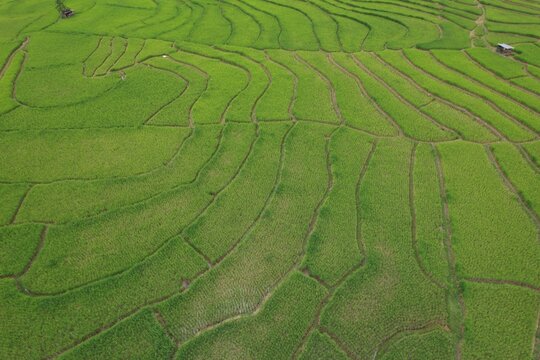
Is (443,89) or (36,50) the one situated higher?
(443,89)

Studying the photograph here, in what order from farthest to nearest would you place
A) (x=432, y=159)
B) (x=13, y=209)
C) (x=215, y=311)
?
1. (x=432, y=159)
2. (x=13, y=209)
3. (x=215, y=311)

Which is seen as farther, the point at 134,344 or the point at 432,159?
the point at 432,159

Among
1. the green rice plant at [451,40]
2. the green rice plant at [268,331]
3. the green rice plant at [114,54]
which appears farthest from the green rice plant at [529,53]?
the green rice plant at [114,54]

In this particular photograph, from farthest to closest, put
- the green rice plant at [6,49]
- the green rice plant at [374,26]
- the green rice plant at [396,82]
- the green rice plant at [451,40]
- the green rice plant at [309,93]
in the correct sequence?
the green rice plant at [374,26] → the green rice plant at [451,40] → the green rice plant at [6,49] → the green rice plant at [396,82] → the green rice plant at [309,93]

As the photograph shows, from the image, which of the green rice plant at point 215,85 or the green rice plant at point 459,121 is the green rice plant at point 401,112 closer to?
the green rice plant at point 459,121

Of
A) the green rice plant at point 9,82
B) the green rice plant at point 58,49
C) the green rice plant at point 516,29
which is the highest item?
the green rice plant at point 516,29

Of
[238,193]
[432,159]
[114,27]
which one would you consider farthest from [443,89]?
[114,27]

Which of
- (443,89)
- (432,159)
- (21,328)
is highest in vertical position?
(443,89)

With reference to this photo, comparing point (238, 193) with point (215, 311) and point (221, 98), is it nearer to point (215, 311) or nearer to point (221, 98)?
point (215, 311)

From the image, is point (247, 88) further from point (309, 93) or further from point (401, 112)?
point (401, 112)
